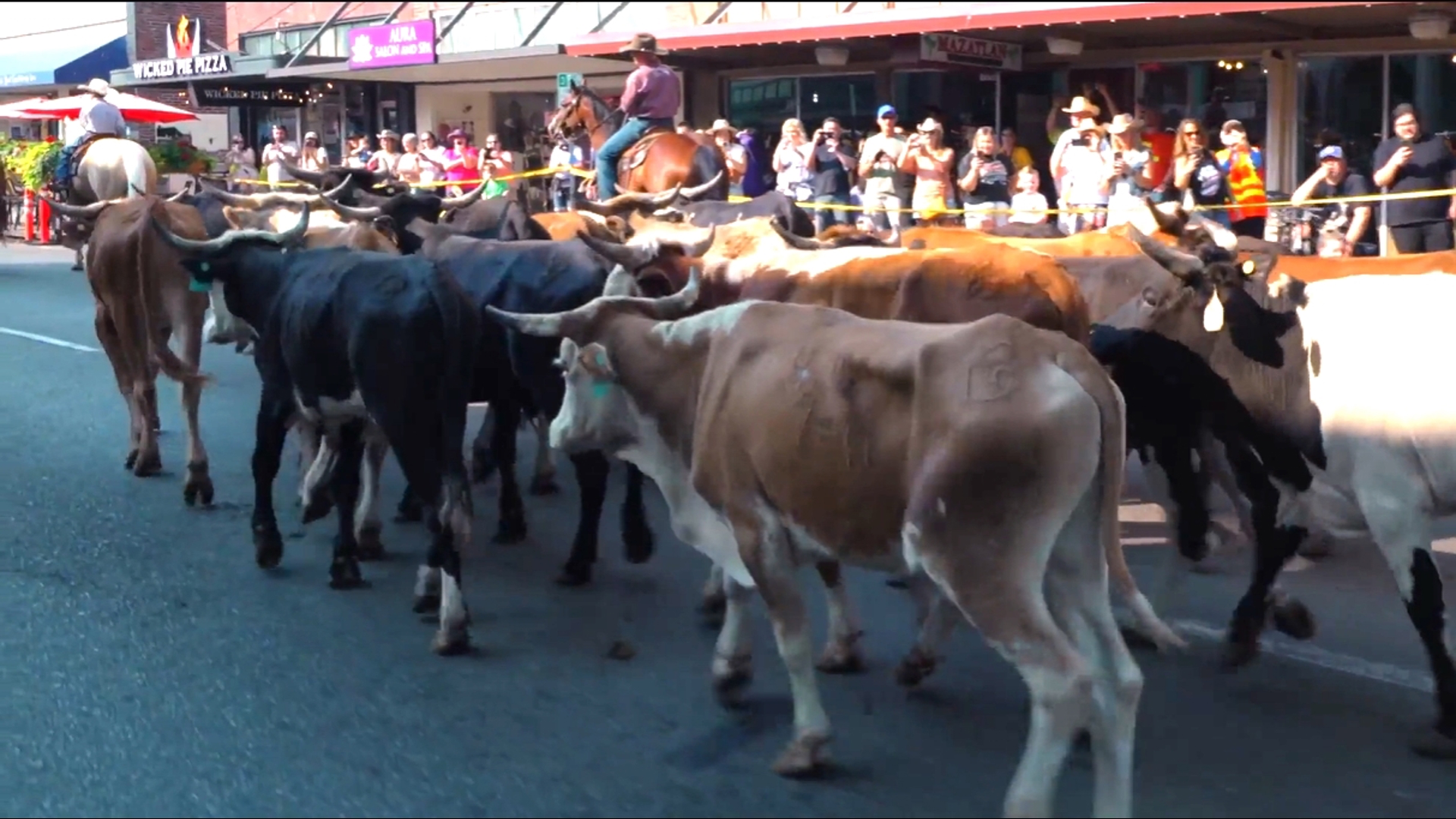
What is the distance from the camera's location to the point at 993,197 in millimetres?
17078

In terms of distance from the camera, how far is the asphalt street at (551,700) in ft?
17.9

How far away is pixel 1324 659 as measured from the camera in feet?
22.3

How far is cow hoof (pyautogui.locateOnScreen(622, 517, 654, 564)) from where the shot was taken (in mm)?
8000

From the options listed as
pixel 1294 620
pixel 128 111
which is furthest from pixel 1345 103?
pixel 128 111

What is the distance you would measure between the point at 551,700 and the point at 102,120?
1541 cm

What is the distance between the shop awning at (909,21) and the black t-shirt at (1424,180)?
81.8 inches

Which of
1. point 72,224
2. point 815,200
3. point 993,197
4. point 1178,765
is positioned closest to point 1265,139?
point 993,197

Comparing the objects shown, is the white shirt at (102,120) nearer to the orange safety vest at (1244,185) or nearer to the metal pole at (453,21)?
the metal pole at (453,21)

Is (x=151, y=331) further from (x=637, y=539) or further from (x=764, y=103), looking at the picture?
(x=764, y=103)

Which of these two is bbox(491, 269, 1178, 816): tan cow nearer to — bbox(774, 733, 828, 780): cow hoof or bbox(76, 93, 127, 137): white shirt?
bbox(774, 733, 828, 780): cow hoof

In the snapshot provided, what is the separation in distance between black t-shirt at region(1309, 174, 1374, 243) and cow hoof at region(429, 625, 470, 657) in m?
10.3

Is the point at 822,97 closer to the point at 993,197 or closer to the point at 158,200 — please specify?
the point at 993,197

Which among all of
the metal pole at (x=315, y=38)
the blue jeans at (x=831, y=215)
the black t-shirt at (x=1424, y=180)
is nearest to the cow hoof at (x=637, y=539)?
the black t-shirt at (x=1424, y=180)

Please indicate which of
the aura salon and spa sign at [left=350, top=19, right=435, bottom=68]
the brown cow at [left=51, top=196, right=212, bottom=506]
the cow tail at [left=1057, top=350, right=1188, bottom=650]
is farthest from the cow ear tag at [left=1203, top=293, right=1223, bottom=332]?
the aura salon and spa sign at [left=350, top=19, right=435, bottom=68]
